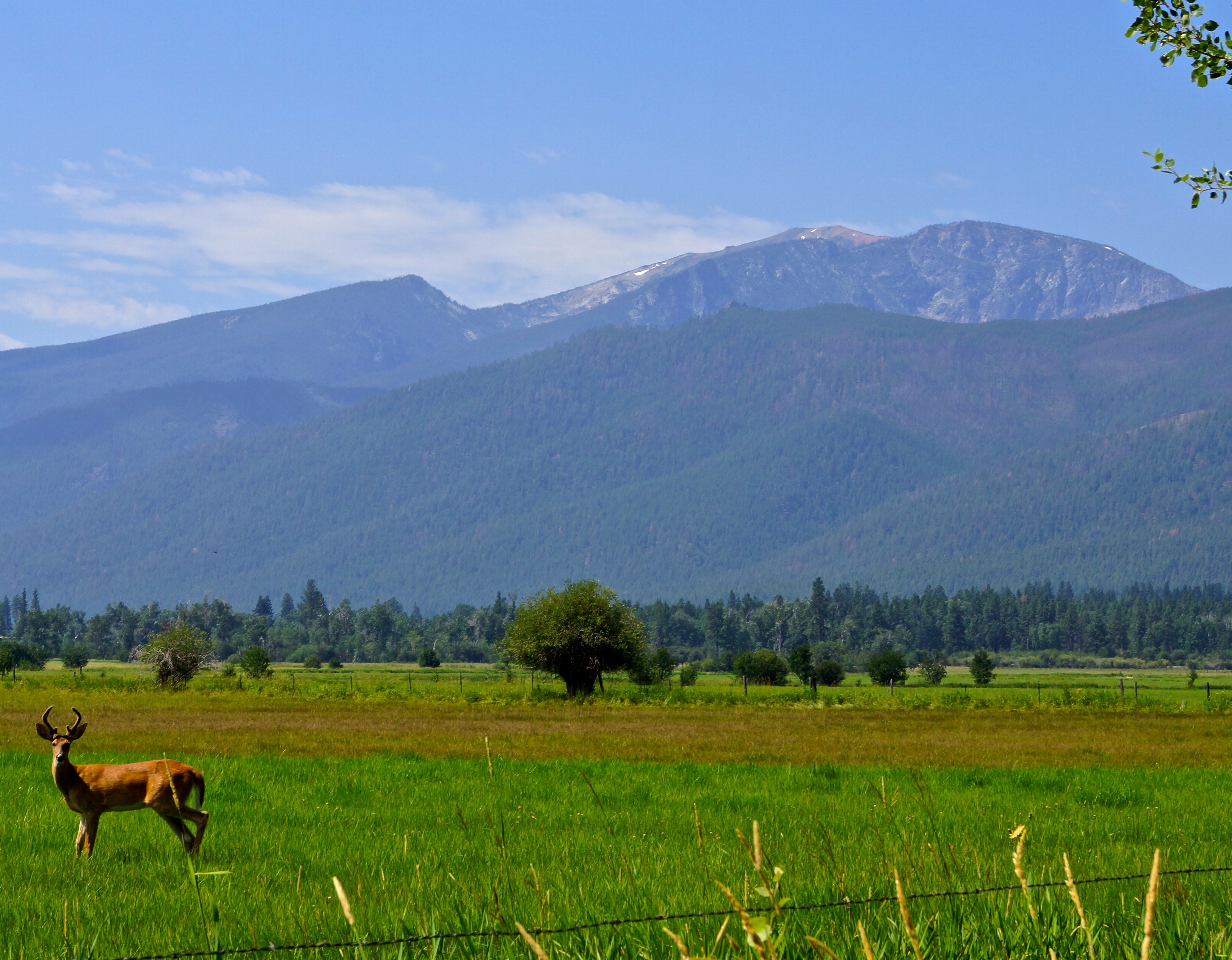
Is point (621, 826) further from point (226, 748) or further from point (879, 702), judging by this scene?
point (879, 702)

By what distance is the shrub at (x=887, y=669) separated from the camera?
11219 cm

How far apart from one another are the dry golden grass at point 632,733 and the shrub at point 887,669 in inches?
1846

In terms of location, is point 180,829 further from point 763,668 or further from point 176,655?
point 763,668

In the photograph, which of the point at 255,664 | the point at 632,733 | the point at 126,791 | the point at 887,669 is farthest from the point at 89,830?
the point at 887,669

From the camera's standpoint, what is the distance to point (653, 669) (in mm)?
94188

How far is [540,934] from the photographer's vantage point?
7.66 meters

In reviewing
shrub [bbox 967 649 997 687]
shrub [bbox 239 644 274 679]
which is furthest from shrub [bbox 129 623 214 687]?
shrub [bbox 967 649 997 687]

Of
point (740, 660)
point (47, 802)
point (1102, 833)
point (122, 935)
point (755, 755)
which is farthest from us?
point (740, 660)

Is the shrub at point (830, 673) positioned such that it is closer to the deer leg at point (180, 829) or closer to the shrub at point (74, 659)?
the shrub at point (74, 659)

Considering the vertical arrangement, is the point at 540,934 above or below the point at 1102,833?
above

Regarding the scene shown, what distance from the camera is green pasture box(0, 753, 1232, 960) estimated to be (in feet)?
25.6

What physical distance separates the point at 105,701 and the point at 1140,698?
6225 cm

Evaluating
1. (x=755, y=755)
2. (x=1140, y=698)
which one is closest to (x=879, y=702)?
(x=1140, y=698)

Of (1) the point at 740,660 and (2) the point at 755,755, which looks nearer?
(2) the point at 755,755
